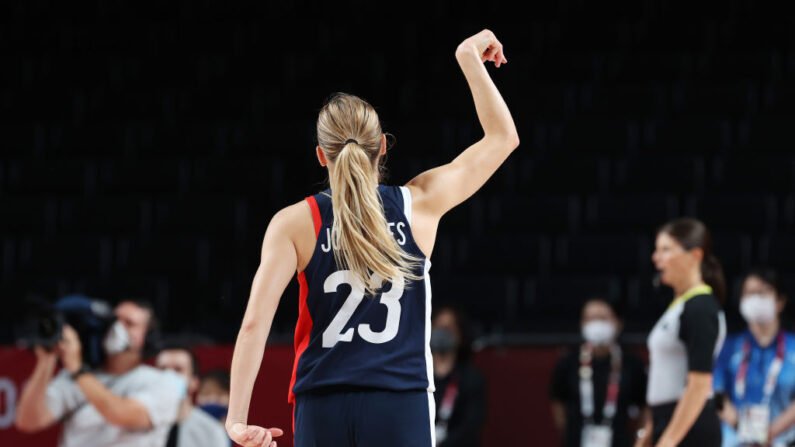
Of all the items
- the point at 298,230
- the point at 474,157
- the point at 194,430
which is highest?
the point at 474,157

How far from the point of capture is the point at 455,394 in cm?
647

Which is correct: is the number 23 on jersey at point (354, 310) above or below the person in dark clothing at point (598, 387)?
above

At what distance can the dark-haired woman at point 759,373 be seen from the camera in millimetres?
6098

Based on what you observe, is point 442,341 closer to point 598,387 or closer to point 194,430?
point 598,387

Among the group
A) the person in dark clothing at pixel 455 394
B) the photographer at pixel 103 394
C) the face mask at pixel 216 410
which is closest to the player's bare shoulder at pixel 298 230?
the photographer at pixel 103 394

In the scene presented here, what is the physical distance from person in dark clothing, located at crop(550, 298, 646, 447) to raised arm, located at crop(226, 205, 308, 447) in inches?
161

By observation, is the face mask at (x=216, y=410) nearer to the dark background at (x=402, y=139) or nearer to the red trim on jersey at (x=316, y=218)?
the dark background at (x=402, y=139)

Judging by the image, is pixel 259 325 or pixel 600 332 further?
pixel 600 332

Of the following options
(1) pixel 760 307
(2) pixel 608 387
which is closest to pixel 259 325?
(2) pixel 608 387

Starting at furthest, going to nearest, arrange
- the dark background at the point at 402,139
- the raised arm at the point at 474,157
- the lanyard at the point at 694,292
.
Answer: the dark background at the point at 402,139 < the lanyard at the point at 694,292 < the raised arm at the point at 474,157

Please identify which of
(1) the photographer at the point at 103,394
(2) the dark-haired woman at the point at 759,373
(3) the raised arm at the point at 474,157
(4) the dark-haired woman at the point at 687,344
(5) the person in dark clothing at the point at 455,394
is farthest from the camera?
(5) the person in dark clothing at the point at 455,394

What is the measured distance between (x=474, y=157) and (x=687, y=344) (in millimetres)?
1664

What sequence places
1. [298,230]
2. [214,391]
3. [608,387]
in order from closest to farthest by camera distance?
[298,230] < [214,391] < [608,387]

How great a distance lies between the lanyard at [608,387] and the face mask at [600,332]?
0.06 metres
